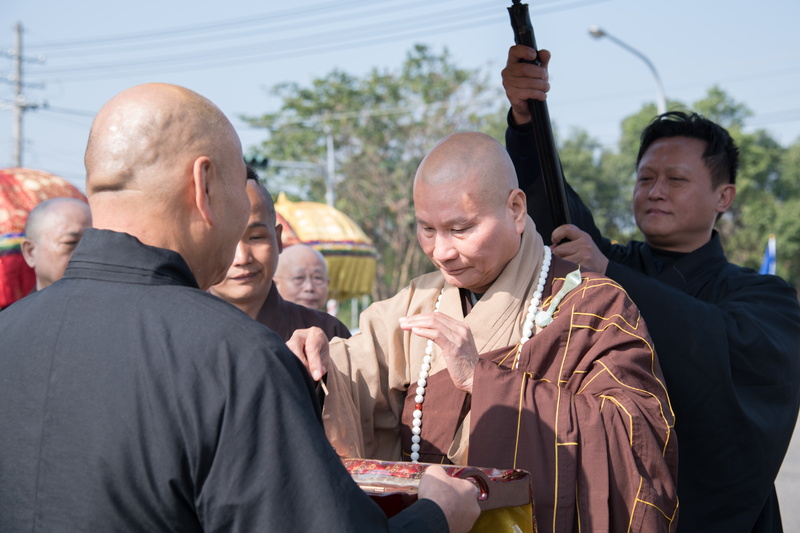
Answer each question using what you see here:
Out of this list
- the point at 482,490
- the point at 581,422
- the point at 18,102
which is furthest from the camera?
the point at 18,102

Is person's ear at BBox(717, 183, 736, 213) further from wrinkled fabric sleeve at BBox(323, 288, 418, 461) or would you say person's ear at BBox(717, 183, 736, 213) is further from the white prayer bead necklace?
wrinkled fabric sleeve at BBox(323, 288, 418, 461)

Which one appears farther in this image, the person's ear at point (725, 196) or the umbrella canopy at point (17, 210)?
the umbrella canopy at point (17, 210)

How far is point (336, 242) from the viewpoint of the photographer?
10172 millimetres

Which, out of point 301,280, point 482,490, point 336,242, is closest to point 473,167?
point 482,490

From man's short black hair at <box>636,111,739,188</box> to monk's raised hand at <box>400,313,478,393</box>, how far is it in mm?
1562

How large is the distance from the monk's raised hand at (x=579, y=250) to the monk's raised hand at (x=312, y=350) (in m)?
0.90

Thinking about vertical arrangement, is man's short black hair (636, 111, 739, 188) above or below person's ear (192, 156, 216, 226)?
above

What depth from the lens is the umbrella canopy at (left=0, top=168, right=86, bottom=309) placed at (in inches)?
165

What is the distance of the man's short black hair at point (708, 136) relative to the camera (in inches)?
122

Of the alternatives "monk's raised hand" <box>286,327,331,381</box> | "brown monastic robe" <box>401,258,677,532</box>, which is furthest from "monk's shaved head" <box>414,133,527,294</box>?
"monk's raised hand" <box>286,327,331,381</box>

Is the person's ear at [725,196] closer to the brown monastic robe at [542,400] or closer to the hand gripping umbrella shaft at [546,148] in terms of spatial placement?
the hand gripping umbrella shaft at [546,148]

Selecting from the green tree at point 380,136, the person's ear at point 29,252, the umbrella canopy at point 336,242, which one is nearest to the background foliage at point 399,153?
the green tree at point 380,136

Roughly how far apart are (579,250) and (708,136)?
2.99ft

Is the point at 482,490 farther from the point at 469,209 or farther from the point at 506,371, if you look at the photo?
the point at 469,209
